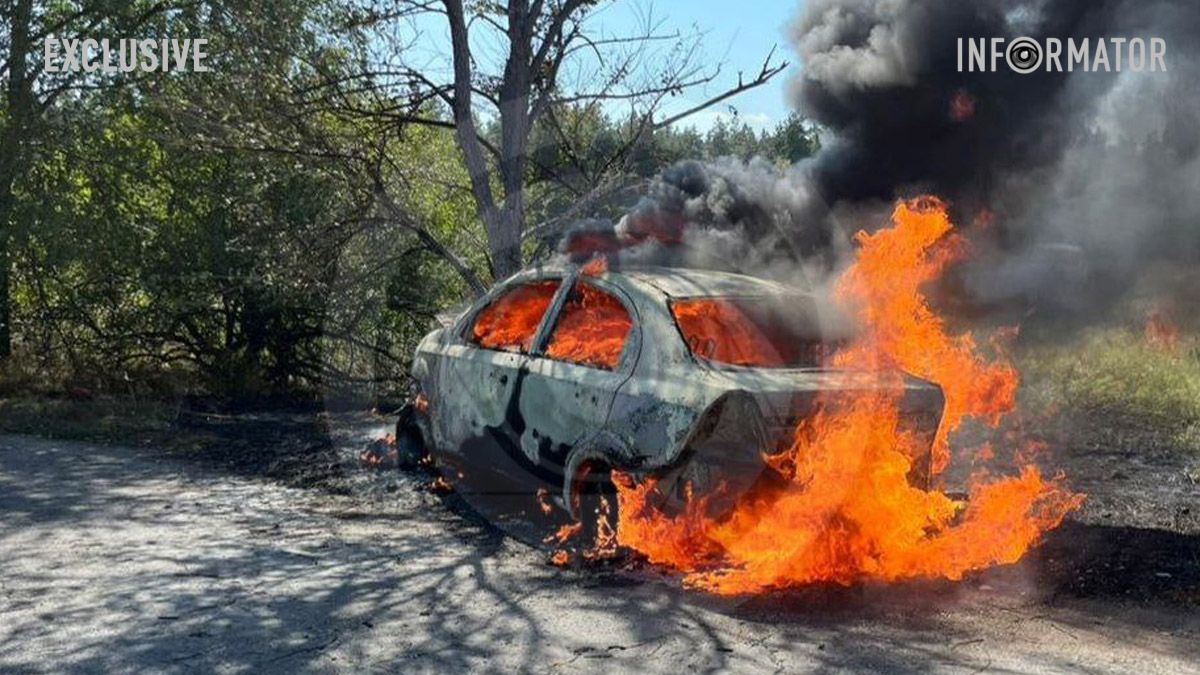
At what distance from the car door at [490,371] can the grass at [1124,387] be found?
5.16 m

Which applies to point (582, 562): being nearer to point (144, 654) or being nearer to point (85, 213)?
point (144, 654)

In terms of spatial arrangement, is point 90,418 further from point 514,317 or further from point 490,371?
point 490,371

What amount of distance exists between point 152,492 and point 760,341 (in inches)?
175

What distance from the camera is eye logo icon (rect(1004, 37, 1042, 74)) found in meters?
7.57

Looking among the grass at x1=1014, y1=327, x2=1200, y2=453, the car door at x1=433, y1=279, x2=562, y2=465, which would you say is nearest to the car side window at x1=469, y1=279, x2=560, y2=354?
the car door at x1=433, y1=279, x2=562, y2=465

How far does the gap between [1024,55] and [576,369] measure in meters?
3.65

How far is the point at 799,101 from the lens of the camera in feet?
29.5

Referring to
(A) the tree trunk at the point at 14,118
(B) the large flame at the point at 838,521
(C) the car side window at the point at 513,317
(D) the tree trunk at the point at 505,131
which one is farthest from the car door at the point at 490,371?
(A) the tree trunk at the point at 14,118

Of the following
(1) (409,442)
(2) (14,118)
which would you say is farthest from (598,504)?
(2) (14,118)

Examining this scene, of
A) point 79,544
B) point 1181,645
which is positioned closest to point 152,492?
point 79,544

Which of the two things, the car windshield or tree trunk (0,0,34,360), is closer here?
the car windshield

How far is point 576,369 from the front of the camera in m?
6.50

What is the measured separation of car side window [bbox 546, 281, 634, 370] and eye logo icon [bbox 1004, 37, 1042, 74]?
10.1 feet

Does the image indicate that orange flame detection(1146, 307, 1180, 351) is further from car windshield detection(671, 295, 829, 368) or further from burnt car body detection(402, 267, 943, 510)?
car windshield detection(671, 295, 829, 368)
